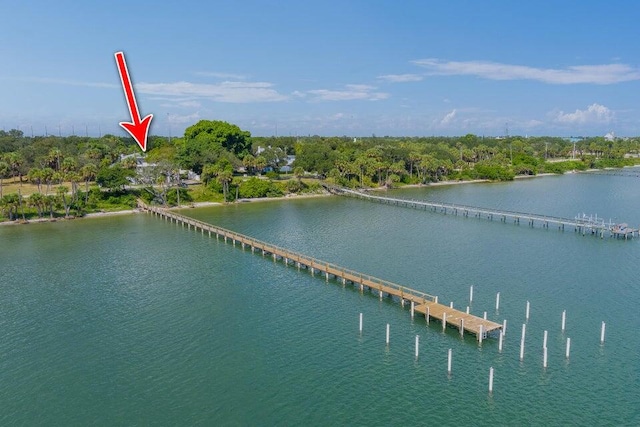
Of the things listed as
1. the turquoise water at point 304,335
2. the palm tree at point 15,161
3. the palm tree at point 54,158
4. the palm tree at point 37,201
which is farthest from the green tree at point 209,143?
the turquoise water at point 304,335

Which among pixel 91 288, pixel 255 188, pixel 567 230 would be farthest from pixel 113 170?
pixel 567 230

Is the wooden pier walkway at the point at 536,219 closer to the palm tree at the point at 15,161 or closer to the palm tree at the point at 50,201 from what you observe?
the palm tree at the point at 50,201

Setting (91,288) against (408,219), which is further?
(408,219)

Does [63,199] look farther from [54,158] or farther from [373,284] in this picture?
[373,284]

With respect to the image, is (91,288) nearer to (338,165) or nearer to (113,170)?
(113,170)

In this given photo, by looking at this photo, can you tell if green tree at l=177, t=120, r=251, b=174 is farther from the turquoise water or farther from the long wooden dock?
the turquoise water

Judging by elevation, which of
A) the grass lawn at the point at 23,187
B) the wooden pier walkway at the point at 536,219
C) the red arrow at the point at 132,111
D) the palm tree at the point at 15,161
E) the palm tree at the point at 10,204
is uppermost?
the red arrow at the point at 132,111
